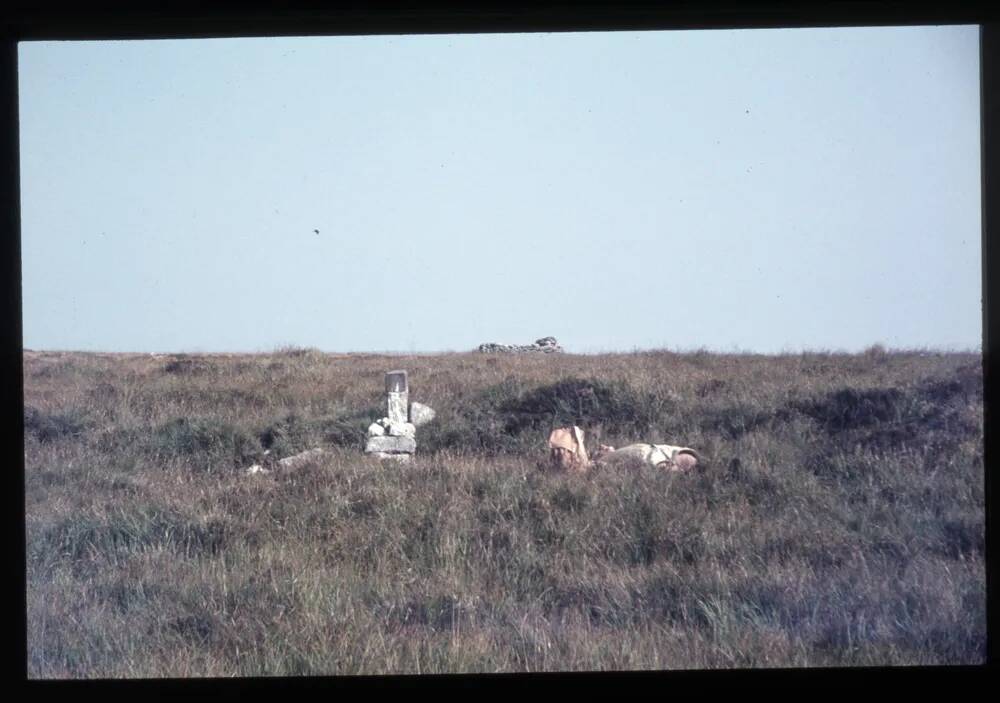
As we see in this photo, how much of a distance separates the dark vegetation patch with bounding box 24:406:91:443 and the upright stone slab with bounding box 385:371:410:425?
3189 millimetres

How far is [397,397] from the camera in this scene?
9.63 meters

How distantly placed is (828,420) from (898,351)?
3103mm

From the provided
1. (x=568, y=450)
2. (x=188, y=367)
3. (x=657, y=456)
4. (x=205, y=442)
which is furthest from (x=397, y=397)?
(x=188, y=367)

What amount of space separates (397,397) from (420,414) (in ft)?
1.31

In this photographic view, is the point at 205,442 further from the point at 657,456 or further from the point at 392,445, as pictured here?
the point at 657,456

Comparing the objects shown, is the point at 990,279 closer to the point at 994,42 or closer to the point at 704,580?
the point at 994,42

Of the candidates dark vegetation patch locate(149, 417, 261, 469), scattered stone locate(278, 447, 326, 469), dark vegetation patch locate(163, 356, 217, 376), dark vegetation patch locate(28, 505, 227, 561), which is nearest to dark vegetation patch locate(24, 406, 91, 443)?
dark vegetation patch locate(149, 417, 261, 469)

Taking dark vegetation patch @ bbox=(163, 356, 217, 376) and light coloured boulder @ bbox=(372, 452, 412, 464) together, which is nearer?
light coloured boulder @ bbox=(372, 452, 412, 464)

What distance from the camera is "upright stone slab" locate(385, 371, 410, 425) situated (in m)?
9.53

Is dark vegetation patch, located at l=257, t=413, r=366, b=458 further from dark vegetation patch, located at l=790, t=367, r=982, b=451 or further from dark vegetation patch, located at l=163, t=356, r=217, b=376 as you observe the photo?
dark vegetation patch, located at l=790, t=367, r=982, b=451

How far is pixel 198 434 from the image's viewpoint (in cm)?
922

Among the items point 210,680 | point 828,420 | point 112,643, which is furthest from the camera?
point 828,420

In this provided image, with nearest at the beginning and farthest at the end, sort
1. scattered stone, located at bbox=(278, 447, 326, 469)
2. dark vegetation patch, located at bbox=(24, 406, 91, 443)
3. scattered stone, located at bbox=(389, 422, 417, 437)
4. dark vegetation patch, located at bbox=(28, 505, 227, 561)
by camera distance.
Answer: dark vegetation patch, located at bbox=(28, 505, 227, 561), scattered stone, located at bbox=(278, 447, 326, 469), dark vegetation patch, located at bbox=(24, 406, 91, 443), scattered stone, located at bbox=(389, 422, 417, 437)

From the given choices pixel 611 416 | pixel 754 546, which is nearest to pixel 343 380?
pixel 611 416
